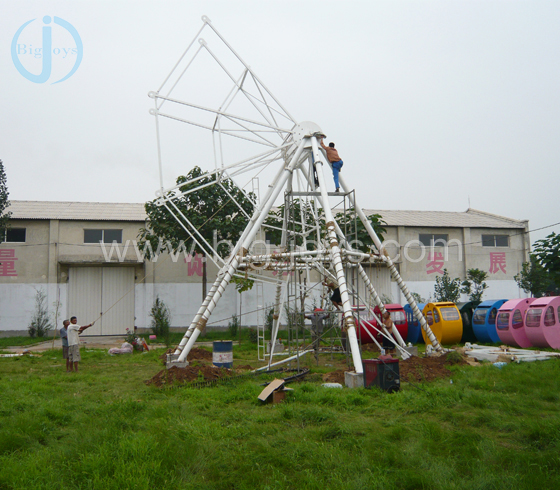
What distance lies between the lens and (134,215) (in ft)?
89.5

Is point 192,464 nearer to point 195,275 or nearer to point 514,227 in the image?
point 195,275

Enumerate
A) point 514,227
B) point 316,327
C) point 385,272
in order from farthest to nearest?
point 514,227 < point 385,272 < point 316,327

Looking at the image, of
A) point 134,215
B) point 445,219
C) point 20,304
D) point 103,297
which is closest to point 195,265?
point 134,215

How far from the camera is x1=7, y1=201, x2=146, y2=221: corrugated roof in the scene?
2594cm

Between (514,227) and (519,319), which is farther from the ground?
(514,227)

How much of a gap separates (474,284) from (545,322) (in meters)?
13.0

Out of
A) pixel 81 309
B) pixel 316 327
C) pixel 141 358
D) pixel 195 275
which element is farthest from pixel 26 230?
pixel 316 327

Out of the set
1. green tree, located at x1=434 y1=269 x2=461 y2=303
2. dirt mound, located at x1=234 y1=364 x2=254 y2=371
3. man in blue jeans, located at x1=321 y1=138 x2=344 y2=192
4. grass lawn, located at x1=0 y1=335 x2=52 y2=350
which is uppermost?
man in blue jeans, located at x1=321 y1=138 x2=344 y2=192

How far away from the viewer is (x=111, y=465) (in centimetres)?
523

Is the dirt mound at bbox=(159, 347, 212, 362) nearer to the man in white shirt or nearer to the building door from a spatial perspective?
the man in white shirt

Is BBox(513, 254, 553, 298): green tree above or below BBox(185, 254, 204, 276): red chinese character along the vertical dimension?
below

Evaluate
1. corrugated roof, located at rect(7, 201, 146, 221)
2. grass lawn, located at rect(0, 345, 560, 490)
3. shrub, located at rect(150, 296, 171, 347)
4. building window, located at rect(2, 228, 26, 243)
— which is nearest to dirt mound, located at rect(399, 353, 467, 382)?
grass lawn, located at rect(0, 345, 560, 490)

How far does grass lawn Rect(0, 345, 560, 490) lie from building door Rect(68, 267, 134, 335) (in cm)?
1596

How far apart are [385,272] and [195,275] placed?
36.2 feet
